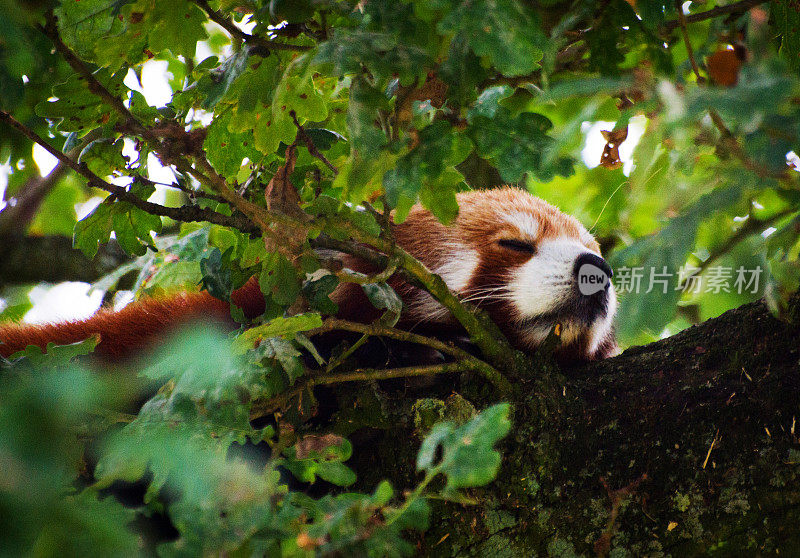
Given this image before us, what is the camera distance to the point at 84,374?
0.88 meters

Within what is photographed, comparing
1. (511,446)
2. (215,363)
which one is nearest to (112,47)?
(215,363)

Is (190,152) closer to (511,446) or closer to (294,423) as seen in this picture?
(294,423)

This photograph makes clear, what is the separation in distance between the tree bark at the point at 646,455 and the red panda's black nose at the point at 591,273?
50 centimetres

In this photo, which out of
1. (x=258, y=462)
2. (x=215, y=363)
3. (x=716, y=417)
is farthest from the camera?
(x=258, y=462)

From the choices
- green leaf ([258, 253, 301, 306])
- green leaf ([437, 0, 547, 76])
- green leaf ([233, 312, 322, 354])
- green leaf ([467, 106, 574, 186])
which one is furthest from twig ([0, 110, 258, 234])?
green leaf ([437, 0, 547, 76])

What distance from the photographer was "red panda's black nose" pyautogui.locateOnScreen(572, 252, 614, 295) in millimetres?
2000

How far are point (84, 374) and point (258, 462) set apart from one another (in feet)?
1.99

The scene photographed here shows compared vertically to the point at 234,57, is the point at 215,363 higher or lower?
lower

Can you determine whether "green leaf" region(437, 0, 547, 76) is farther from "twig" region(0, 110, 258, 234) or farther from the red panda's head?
the red panda's head

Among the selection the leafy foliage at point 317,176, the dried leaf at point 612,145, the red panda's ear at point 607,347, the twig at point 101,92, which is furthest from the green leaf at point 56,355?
the red panda's ear at point 607,347

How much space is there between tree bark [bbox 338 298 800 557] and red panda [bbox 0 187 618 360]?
0.47 meters

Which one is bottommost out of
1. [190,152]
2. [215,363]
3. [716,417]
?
[716,417]

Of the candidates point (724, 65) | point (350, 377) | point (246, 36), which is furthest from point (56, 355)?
point (724, 65)

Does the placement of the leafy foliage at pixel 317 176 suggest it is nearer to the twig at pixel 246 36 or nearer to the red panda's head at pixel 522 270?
the twig at pixel 246 36
